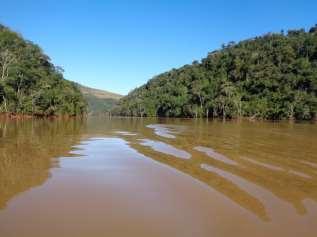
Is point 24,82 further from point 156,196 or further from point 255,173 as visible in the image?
point 156,196

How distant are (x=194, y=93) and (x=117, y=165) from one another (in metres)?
96.5

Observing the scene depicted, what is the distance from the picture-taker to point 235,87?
3915 inches

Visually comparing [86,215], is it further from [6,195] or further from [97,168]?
[97,168]

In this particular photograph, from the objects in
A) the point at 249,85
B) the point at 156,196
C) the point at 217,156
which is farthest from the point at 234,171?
the point at 249,85

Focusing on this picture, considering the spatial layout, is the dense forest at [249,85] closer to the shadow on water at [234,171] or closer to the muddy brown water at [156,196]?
the shadow on water at [234,171]

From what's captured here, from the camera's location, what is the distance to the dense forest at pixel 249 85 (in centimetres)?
8412

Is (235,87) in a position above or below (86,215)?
above

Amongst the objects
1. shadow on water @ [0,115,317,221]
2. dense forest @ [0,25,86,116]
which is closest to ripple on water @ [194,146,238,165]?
shadow on water @ [0,115,317,221]

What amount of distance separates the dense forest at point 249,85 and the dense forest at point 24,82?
39.8 meters

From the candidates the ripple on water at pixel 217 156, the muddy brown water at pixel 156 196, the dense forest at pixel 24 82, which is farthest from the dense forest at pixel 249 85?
the muddy brown water at pixel 156 196

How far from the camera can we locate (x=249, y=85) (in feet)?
322

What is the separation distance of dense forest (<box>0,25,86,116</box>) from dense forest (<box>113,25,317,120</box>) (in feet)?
131

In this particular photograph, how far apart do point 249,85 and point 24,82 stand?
194 ft

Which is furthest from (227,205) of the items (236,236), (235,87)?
(235,87)
